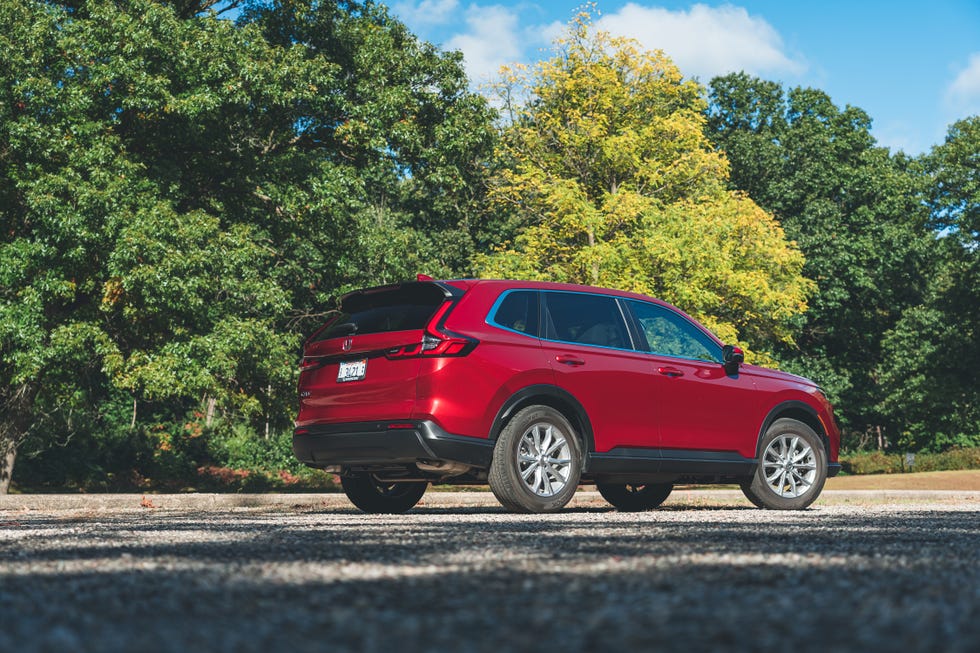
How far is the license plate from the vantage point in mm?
8570

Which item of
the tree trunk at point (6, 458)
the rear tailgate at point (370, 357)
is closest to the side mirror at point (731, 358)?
the rear tailgate at point (370, 357)

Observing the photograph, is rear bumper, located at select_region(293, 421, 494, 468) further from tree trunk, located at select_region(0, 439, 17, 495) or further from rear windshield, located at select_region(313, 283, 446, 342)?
tree trunk, located at select_region(0, 439, 17, 495)

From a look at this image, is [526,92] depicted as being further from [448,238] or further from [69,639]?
[69,639]

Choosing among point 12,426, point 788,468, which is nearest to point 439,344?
point 788,468

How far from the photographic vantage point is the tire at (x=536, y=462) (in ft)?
27.5

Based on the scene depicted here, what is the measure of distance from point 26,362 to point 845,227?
35785 mm

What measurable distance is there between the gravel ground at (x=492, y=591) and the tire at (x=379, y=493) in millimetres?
3807

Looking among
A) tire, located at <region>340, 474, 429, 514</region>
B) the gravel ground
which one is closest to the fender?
tire, located at <region>340, 474, 429, 514</region>

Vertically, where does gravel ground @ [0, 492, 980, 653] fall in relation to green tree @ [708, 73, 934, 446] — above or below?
below

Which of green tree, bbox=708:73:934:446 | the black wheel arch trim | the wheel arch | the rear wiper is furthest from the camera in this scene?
green tree, bbox=708:73:934:446

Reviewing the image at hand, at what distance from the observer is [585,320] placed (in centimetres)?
920

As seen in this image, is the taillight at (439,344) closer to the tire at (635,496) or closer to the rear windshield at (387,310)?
the rear windshield at (387,310)

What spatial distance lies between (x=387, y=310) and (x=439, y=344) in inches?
31.1

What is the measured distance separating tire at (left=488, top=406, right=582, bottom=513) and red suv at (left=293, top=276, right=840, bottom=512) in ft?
0.04
